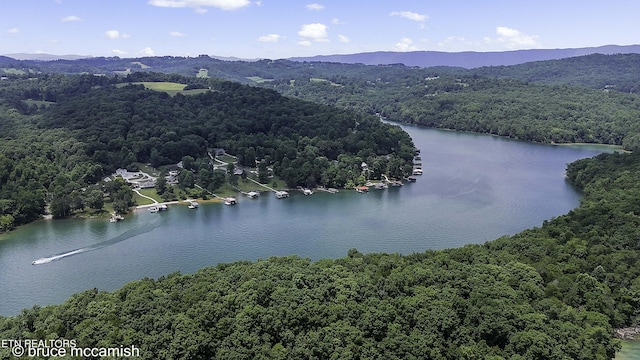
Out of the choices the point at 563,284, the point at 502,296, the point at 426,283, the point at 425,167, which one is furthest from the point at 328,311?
the point at 425,167

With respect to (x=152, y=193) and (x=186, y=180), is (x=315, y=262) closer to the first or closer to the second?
(x=186, y=180)

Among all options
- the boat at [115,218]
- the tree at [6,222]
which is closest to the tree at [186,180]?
the boat at [115,218]

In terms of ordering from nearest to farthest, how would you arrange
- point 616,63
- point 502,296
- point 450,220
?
point 502,296, point 450,220, point 616,63

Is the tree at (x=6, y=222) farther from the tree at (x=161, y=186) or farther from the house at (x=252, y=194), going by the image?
the house at (x=252, y=194)

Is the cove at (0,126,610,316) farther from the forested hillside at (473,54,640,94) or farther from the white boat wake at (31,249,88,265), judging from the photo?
the forested hillside at (473,54,640,94)

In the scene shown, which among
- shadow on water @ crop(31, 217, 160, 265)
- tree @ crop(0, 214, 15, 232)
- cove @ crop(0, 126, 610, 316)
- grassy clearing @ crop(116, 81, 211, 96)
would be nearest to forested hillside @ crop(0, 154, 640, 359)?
cove @ crop(0, 126, 610, 316)

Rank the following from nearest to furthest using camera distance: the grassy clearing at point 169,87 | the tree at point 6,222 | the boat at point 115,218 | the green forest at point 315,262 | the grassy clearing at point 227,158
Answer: the green forest at point 315,262
the tree at point 6,222
the boat at point 115,218
the grassy clearing at point 227,158
the grassy clearing at point 169,87

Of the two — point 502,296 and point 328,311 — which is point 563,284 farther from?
point 328,311
